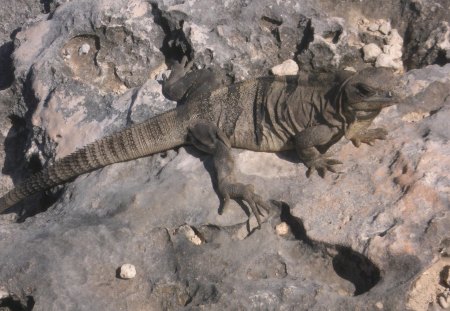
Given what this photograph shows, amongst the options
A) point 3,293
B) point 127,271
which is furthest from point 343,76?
point 3,293

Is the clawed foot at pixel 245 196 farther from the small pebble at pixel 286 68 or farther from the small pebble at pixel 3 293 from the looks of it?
the small pebble at pixel 3 293

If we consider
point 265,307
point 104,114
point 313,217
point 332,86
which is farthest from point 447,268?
point 104,114

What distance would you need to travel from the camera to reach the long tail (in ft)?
12.1

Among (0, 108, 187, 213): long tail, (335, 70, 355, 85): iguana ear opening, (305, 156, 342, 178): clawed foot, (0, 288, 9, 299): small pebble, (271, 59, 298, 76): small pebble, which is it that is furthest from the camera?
(271, 59, 298, 76): small pebble

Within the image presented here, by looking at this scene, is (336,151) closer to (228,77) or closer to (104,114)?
(228,77)

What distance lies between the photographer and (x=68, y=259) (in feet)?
9.68

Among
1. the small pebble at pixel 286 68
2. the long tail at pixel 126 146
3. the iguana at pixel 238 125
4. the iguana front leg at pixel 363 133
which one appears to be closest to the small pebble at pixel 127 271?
the iguana at pixel 238 125

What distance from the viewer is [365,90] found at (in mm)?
3191

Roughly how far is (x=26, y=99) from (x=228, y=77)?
1.72 meters

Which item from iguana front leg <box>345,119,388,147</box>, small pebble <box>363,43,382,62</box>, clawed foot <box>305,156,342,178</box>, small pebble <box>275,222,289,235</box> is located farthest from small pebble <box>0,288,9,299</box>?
small pebble <box>363,43,382,62</box>

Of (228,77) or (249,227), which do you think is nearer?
(249,227)

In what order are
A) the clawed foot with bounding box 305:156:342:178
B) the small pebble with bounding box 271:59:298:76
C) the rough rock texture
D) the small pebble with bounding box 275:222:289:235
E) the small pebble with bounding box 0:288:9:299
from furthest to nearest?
the small pebble with bounding box 271:59:298:76 < the clawed foot with bounding box 305:156:342:178 < the small pebble with bounding box 275:222:289:235 < the small pebble with bounding box 0:288:9:299 < the rough rock texture

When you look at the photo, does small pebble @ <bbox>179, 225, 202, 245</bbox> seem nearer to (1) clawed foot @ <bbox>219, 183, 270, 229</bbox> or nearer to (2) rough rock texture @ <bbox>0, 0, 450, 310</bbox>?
(2) rough rock texture @ <bbox>0, 0, 450, 310</bbox>

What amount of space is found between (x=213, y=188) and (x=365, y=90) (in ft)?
3.70
